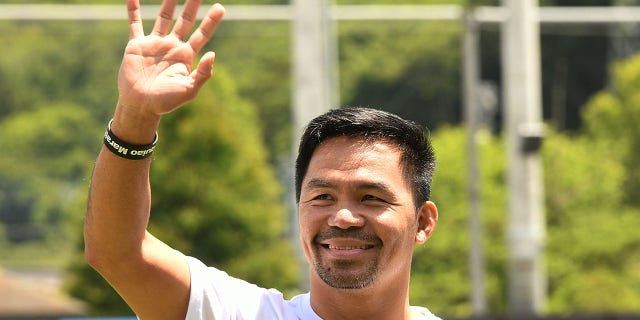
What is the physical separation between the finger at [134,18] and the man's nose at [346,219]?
49cm

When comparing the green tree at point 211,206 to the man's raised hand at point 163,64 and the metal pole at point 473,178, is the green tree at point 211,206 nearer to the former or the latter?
the metal pole at point 473,178

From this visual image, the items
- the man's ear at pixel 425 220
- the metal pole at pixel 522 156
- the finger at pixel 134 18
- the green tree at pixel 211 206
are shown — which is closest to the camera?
the finger at pixel 134 18

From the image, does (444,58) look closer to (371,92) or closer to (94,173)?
(371,92)

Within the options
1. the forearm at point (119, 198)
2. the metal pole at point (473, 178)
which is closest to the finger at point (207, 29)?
the forearm at point (119, 198)

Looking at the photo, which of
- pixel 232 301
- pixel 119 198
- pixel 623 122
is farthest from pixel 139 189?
pixel 623 122

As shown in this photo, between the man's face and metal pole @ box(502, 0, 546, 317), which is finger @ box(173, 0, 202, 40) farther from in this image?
metal pole @ box(502, 0, 546, 317)

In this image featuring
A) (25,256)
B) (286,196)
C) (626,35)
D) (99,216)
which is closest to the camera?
(99,216)

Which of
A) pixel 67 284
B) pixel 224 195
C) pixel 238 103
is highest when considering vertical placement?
pixel 238 103

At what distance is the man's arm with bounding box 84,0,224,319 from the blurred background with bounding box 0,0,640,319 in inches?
338

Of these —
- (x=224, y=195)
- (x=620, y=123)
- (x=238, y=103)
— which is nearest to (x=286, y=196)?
(x=238, y=103)

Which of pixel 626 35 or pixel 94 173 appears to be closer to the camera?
pixel 94 173

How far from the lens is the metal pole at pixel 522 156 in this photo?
564 inches

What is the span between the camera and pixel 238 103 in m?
22.8

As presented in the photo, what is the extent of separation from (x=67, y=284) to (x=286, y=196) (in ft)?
14.0
